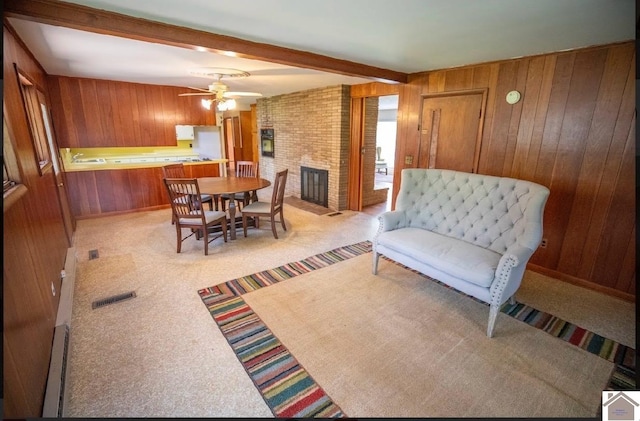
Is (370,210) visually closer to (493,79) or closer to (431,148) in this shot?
(431,148)

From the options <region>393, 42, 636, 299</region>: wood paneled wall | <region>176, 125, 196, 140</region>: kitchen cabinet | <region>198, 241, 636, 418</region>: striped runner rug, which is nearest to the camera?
<region>198, 241, 636, 418</region>: striped runner rug

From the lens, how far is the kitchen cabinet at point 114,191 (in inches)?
180

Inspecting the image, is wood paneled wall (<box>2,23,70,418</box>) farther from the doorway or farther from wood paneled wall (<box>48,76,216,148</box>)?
the doorway

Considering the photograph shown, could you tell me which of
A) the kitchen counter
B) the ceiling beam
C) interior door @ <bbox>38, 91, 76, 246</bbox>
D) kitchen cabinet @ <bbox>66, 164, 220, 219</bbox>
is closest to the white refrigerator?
the kitchen counter

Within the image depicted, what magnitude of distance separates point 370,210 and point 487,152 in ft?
7.69

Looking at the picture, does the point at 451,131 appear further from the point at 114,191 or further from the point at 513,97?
the point at 114,191

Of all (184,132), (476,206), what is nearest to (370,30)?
(476,206)

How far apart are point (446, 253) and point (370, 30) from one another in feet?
6.18

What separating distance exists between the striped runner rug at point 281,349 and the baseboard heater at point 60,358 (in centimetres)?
91

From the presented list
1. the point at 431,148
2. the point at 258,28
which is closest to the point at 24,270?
the point at 258,28

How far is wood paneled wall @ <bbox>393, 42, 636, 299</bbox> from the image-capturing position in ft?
8.19

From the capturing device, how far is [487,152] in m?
3.34

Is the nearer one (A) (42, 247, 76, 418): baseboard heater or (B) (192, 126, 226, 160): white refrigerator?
(A) (42, 247, 76, 418): baseboard heater

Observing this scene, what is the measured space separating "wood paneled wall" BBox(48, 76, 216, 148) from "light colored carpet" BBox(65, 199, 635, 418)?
171 centimetres
